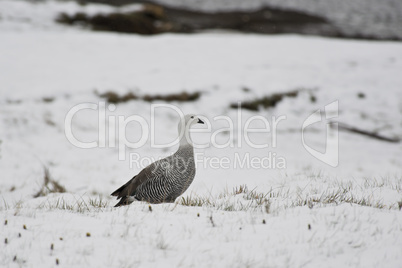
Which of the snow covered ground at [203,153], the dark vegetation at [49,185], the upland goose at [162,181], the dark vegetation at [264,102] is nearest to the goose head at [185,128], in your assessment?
the upland goose at [162,181]

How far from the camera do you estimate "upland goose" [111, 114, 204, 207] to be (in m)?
6.20

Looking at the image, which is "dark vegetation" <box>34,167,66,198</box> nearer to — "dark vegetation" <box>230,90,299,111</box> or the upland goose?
the upland goose

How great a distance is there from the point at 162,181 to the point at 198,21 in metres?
34.6

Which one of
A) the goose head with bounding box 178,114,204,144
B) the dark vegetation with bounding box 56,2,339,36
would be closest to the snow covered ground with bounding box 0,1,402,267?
the goose head with bounding box 178,114,204,144

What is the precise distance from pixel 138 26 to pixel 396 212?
30.6 meters

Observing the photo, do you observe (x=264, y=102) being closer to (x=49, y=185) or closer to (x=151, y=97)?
(x=151, y=97)

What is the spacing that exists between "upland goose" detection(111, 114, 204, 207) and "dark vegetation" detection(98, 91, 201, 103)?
476 inches

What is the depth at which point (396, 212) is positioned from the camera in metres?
4.91

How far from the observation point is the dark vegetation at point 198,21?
104 feet

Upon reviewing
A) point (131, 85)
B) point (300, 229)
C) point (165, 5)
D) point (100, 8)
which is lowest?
point (300, 229)

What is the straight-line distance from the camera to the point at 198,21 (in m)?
38.3

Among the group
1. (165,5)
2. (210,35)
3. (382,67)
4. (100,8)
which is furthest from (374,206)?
(165,5)

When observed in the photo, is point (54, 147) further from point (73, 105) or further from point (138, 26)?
point (138, 26)

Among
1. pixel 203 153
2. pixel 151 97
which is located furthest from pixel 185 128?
pixel 151 97
